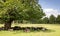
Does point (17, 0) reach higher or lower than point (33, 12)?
higher

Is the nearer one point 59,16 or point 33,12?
point 33,12

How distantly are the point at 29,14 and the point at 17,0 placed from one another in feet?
12.7

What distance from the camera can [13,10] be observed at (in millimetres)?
35188

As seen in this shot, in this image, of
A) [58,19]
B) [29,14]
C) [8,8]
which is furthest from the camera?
[58,19]

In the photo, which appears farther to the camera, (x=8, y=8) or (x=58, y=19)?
(x=58, y=19)

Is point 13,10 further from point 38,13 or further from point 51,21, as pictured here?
point 51,21

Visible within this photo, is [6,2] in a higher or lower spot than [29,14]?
higher

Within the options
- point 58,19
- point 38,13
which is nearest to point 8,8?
point 38,13

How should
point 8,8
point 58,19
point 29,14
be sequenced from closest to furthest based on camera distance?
point 8,8, point 29,14, point 58,19

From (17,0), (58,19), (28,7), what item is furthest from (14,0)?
(58,19)

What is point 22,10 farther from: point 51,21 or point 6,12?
point 51,21

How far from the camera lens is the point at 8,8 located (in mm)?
34781

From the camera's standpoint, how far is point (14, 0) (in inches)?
1393

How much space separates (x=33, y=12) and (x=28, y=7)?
1621mm
